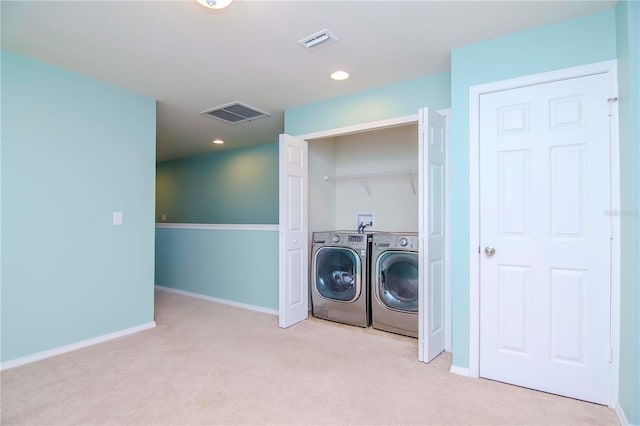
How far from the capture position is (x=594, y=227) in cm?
196

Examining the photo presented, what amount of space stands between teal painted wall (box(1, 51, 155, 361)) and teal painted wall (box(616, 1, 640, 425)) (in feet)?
12.1

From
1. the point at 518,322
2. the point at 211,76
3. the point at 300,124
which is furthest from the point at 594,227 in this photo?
the point at 211,76

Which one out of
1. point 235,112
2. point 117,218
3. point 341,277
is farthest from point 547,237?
point 117,218

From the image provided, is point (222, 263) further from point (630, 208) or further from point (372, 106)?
point (630, 208)

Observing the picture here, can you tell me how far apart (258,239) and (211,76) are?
186cm

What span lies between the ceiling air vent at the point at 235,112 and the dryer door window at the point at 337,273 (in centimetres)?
175

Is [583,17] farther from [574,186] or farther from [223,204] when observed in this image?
[223,204]

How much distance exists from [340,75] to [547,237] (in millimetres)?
1966

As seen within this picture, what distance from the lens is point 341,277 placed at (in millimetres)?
3512

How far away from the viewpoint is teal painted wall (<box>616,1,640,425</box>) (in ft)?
5.43

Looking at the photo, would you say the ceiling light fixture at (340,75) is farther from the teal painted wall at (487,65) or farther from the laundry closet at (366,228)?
the laundry closet at (366,228)

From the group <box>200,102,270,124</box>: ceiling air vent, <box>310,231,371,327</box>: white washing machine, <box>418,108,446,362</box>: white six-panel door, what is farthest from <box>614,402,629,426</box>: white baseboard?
<box>200,102,270,124</box>: ceiling air vent

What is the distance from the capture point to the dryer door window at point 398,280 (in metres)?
3.03

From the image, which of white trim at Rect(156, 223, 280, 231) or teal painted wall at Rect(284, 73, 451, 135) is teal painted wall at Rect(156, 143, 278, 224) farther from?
teal painted wall at Rect(284, 73, 451, 135)
